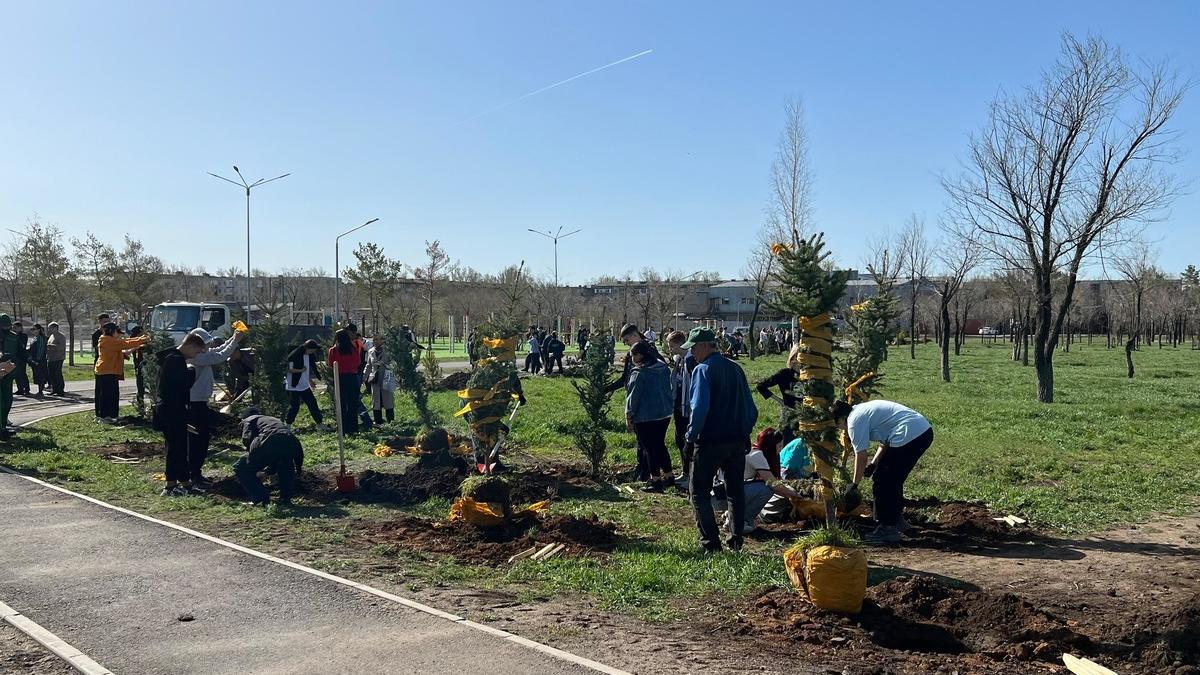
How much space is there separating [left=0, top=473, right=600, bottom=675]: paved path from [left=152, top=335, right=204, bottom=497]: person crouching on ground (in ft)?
6.87

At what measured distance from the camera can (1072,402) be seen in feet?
71.1

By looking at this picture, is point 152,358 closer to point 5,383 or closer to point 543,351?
point 5,383

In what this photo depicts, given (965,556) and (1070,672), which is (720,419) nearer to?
(965,556)

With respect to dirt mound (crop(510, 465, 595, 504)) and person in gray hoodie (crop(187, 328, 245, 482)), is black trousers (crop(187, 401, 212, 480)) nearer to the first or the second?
person in gray hoodie (crop(187, 328, 245, 482))

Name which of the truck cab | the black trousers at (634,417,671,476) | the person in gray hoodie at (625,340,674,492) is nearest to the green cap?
the person in gray hoodie at (625,340,674,492)

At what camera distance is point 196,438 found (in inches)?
432

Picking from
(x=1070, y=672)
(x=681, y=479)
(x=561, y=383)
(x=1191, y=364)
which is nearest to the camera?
(x=1070, y=672)

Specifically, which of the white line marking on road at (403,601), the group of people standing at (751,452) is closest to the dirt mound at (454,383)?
the white line marking on road at (403,601)

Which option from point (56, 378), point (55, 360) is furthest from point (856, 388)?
point (56, 378)

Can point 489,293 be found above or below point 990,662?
above

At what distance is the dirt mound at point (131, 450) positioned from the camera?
44.0 feet

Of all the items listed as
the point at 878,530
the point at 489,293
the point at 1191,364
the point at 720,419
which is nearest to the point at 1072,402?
the point at 878,530

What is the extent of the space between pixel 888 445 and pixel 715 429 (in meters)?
1.73

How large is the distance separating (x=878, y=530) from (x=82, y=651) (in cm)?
614
